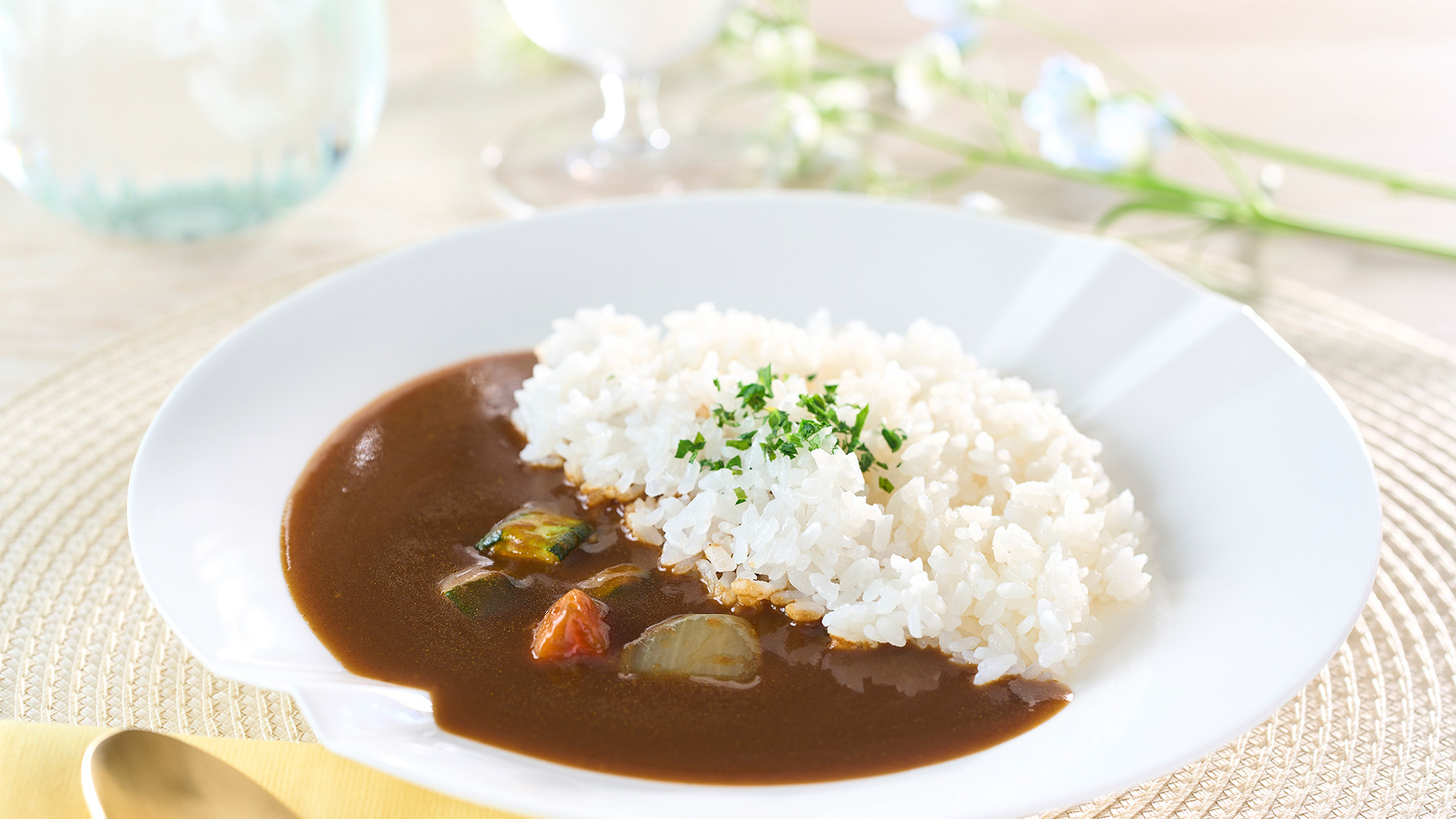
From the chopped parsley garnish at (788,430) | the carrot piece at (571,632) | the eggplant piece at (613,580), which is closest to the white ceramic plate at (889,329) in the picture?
the carrot piece at (571,632)

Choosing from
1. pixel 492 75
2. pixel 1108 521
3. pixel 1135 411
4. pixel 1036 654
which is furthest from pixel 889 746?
pixel 492 75

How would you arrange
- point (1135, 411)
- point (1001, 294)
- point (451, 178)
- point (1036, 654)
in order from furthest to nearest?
point (451, 178) < point (1001, 294) < point (1135, 411) < point (1036, 654)

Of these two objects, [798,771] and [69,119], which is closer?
[798,771]

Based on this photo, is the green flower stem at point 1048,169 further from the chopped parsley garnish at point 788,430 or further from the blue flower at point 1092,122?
the chopped parsley garnish at point 788,430

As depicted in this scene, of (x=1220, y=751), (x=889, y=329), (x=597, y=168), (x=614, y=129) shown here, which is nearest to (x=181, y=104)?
(x=597, y=168)

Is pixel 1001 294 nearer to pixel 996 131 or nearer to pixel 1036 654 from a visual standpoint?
pixel 1036 654

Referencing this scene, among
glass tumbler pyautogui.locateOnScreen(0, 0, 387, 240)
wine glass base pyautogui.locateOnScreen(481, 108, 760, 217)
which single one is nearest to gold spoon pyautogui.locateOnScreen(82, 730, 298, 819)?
glass tumbler pyautogui.locateOnScreen(0, 0, 387, 240)

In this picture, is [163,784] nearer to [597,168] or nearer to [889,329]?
[889,329]

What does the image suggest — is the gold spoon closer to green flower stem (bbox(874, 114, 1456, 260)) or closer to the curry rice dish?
the curry rice dish
